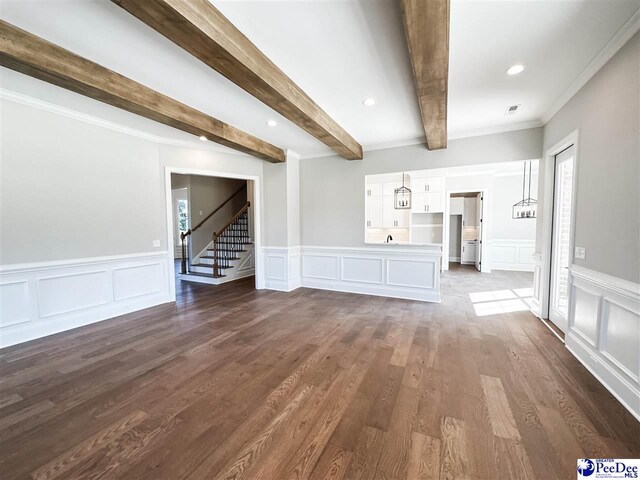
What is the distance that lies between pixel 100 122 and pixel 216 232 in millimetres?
4129

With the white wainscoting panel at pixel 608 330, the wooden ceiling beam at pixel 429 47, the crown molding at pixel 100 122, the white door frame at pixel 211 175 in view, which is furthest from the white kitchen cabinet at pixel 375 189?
the white wainscoting panel at pixel 608 330

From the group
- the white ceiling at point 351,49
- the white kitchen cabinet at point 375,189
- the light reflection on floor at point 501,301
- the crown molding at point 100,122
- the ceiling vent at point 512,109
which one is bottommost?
the light reflection on floor at point 501,301

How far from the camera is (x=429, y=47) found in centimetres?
188

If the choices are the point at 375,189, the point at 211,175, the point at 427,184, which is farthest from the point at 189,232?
the point at 427,184

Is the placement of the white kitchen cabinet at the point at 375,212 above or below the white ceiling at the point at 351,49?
below

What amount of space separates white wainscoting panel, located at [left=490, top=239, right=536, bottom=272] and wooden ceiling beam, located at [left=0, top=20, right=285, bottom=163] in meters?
8.04

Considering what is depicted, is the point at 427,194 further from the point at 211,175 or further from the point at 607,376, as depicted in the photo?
the point at 607,376

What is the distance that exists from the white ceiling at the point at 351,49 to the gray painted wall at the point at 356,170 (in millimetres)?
600

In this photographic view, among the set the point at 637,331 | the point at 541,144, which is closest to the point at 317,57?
the point at 637,331

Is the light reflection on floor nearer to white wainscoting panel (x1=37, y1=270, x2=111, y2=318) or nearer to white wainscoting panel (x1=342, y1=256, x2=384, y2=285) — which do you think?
white wainscoting panel (x1=342, y1=256, x2=384, y2=285)

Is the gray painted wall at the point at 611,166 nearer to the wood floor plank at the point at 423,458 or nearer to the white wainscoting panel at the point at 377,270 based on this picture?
the wood floor plank at the point at 423,458

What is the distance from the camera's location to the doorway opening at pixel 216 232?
6.57 m

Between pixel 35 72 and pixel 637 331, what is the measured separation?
518 centimetres

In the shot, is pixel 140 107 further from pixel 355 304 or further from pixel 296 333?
pixel 355 304
